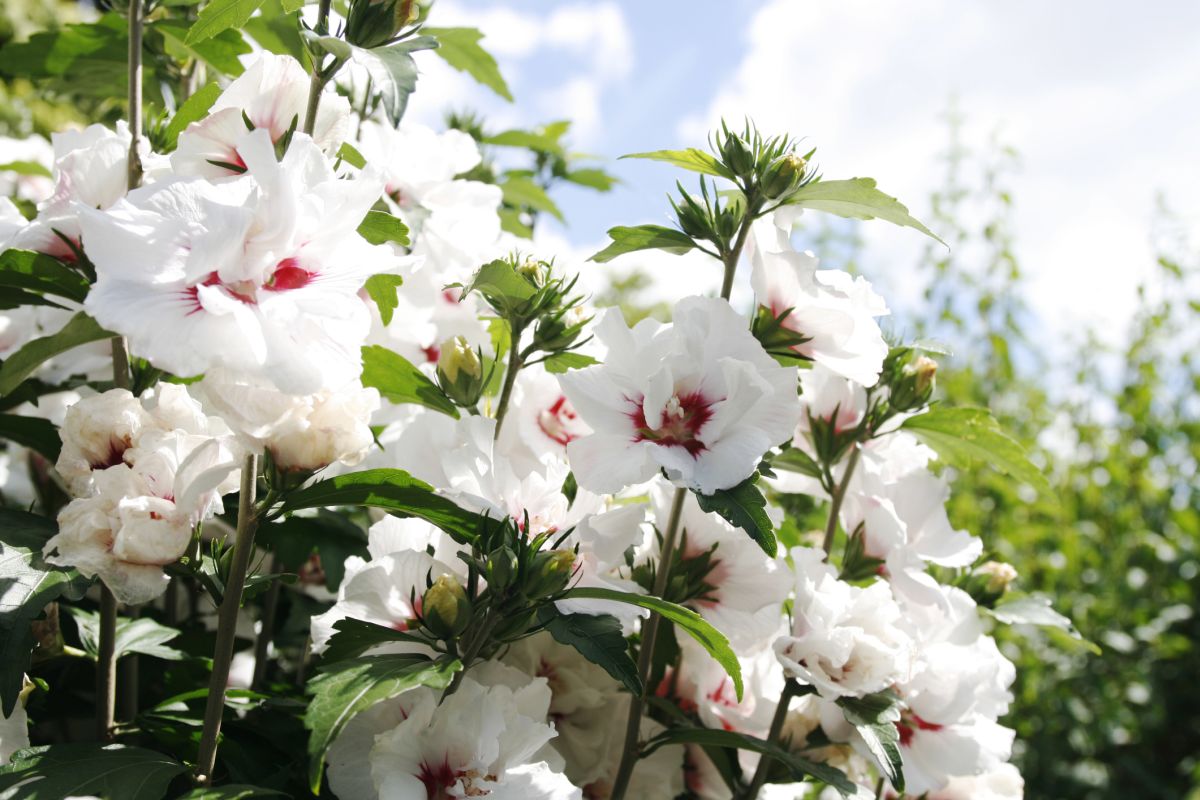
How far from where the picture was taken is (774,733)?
3.38 feet

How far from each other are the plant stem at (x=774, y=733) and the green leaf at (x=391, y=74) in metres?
0.66

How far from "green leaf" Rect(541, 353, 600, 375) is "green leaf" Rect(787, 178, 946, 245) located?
0.24 metres

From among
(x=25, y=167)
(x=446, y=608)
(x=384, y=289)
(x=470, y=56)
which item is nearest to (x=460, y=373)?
(x=384, y=289)

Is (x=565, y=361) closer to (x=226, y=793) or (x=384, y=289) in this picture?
(x=384, y=289)

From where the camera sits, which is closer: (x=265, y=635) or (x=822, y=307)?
(x=822, y=307)

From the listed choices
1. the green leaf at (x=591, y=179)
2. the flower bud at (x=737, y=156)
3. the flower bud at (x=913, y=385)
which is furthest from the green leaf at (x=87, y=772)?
the green leaf at (x=591, y=179)

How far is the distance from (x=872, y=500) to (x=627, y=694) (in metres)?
0.33

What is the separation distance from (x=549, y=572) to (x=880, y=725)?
401 mm

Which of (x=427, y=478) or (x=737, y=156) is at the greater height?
(x=737, y=156)

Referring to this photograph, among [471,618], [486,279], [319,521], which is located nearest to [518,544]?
[471,618]

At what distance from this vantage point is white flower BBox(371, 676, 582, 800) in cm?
77

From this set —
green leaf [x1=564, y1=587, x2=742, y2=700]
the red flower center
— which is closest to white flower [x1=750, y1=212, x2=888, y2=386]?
the red flower center

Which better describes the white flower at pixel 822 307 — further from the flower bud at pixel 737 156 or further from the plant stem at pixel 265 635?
the plant stem at pixel 265 635

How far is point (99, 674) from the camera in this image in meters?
0.90
